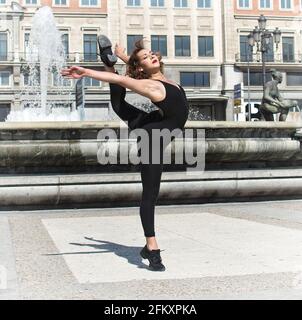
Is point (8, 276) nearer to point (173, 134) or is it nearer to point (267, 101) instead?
point (173, 134)

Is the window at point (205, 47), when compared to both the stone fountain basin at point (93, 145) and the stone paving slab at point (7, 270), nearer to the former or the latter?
the stone fountain basin at point (93, 145)

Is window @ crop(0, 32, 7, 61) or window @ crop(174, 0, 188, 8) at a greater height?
window @ crop(174, 0, 188, 8)

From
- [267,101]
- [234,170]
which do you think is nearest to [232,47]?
[267,101]

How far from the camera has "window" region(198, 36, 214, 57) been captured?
5228cm

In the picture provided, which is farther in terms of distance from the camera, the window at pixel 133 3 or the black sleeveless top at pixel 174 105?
the window at pixel 133 3

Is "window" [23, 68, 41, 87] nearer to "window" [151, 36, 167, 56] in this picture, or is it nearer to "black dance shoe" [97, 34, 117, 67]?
"window" [151, 36, 167, 56]

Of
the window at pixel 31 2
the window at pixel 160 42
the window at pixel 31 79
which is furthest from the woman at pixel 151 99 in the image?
the window at pixel 31 2

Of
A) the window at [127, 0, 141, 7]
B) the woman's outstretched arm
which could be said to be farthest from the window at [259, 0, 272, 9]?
the woman's outstretched arm

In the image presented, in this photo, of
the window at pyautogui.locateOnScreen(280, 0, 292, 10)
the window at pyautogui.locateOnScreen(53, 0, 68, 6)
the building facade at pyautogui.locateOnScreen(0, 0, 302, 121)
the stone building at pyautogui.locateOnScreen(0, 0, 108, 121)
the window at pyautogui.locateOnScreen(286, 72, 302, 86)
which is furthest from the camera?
the window at pyautogui.locateOnScreen(280, 0, 292, 10)

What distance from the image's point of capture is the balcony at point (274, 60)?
52.2 metres

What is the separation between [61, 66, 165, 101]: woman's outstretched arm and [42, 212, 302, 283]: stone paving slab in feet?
4.13

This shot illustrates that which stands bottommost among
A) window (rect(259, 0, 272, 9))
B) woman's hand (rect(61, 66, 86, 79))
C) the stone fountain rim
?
the stone fountain rim

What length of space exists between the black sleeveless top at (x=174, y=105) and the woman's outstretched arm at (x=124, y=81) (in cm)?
5
